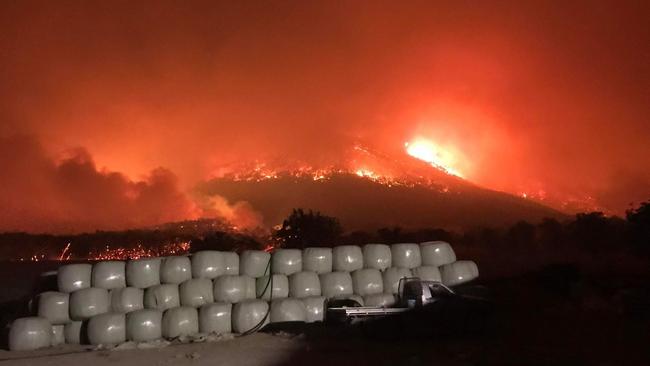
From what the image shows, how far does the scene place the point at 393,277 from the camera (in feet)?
61.1

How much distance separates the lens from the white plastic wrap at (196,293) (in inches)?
674

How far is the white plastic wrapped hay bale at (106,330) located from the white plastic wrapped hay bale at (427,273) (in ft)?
→ 29.6

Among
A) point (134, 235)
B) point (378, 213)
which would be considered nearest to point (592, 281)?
point (378, 213)

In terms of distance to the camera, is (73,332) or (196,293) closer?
(73,332)

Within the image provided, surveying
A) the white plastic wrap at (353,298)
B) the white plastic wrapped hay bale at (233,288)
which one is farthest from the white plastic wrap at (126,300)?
the white plastic wrap at (353,298)

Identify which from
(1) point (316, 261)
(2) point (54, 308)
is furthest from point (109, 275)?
(1) point (316, 261)

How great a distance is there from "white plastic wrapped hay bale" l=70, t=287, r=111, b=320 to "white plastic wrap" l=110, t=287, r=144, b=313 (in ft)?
0.88

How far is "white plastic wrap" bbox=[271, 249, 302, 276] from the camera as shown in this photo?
18391mm

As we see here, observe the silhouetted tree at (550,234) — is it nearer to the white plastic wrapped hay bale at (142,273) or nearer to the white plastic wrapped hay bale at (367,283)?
the white plastic wrapped hay bale at (367,283)

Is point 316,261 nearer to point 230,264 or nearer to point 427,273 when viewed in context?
point 230,264

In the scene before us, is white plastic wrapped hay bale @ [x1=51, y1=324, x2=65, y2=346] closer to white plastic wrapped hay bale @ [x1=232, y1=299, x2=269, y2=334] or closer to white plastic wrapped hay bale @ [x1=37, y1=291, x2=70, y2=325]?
white plastic wrapped hay bale @ [x1=37, y1=291, x2=70, y2=325]

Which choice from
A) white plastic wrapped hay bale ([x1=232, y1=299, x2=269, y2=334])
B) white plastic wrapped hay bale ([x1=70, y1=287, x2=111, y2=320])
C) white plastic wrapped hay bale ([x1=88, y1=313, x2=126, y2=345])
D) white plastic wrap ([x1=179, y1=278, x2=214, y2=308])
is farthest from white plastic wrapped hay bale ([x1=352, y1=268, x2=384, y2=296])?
white plastic wrapped hay bale ([x1=70, y1=287, x2=111, y2=320])

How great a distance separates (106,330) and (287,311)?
498 cm

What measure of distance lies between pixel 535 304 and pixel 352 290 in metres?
6.62
